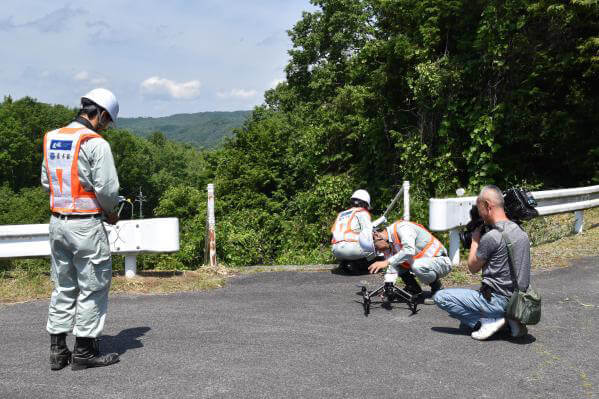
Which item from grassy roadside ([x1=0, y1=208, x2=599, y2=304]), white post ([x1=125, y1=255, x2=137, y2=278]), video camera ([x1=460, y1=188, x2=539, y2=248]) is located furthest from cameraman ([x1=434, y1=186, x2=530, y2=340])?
white post ([x1=125, y1=255, x2=137, y2=278])

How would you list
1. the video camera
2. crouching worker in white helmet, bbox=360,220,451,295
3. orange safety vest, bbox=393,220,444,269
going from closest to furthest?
the video camera
crouching worker in white helmet, bbox=360,220,451,295
orange safety vest, bbox=393,220,444,269

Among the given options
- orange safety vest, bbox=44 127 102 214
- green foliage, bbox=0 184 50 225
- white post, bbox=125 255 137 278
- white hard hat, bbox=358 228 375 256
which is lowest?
green foliage, bbox=0 184 50 225

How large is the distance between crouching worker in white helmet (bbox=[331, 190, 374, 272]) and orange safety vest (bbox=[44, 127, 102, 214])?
459 centimetres

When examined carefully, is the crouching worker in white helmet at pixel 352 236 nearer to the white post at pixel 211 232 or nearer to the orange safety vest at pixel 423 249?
the orange safety vest at pixel 423 249

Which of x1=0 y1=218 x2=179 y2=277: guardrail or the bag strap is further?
x1=0 y1=218 x2=179 y2=277: guardrail

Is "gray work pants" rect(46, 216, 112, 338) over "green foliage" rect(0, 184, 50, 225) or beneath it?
over

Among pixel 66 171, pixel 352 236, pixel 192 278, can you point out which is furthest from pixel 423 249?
pixel 66 171

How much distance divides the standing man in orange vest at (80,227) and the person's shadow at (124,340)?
1.32 ft

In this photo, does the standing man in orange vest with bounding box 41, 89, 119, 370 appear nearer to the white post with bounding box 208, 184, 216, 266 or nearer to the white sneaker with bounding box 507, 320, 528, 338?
the white sneaker with bounding box 507, 320, 528, 338

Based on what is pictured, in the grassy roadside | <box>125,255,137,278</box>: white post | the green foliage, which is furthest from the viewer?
the green foliage

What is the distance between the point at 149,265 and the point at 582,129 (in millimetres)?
20830

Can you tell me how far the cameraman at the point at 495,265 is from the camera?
202 inches

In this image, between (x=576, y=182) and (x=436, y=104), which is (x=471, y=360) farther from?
(x=576, y=182)

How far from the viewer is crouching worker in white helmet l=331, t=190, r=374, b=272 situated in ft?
27.9
